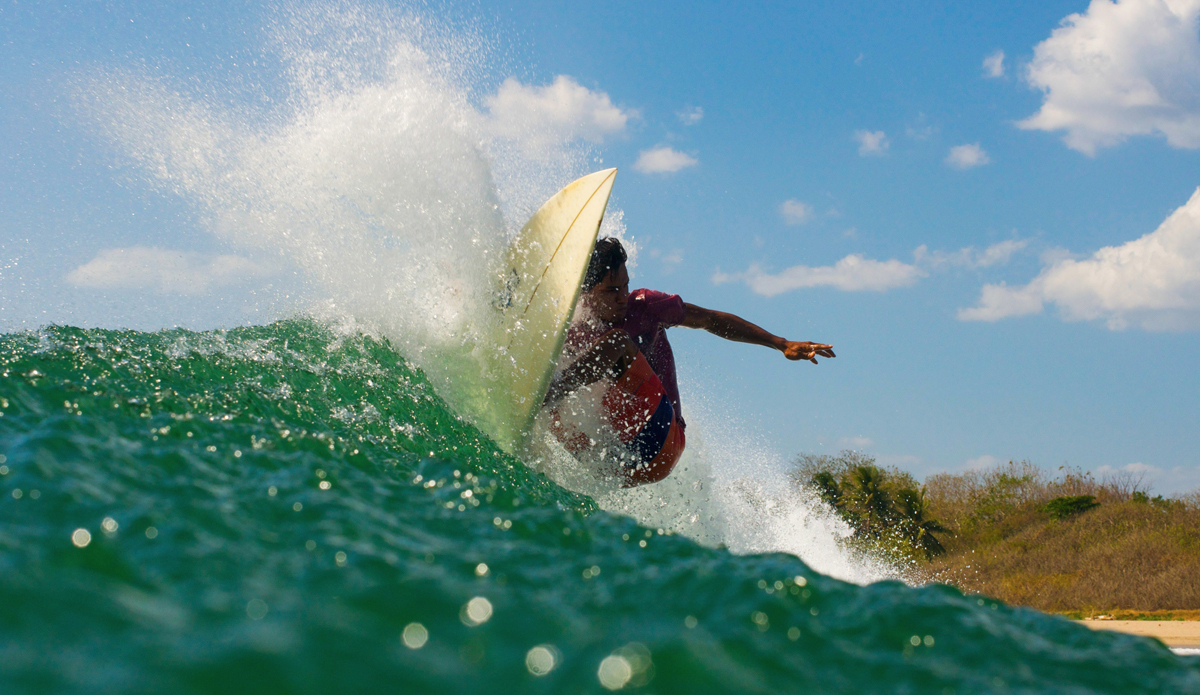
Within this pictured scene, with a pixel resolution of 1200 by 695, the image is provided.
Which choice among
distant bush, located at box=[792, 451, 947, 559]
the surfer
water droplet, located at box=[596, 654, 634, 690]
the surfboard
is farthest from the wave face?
distant bush, located at box=[792, 451, 947, 559]

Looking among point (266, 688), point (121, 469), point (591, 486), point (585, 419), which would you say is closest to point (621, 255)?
point (585, 419)

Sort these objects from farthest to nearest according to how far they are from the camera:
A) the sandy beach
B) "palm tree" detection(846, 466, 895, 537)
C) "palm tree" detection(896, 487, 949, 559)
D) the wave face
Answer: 1. "palm tree" detection(846, 466, 895, 537)
2. "palm tree" detection(896, 487, 949, 559)
3. the sandy beach
4. the wave face

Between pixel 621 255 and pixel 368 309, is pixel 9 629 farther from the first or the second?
pixel 368 309

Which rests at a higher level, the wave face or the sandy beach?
the wave face

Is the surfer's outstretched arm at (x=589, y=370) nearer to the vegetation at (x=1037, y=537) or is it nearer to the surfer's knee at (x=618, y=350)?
the surfer's knee at (x=618, y=350)

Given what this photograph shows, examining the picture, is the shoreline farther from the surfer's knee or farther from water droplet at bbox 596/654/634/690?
water droplet at bbox 596/654/634/690

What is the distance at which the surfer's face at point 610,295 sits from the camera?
4.71m

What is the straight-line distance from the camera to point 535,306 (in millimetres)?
4613

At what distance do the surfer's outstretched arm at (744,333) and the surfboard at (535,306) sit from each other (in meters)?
1.09

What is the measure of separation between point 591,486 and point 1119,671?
3242 mm

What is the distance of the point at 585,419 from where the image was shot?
4.58 metres

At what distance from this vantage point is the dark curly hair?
4684 mm

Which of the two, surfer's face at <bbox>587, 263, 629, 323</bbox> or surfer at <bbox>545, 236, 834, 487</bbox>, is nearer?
surfer at <bbox>545, 236, 834, 487</bbox>

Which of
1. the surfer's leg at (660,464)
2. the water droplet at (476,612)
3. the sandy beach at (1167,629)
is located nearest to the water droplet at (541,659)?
the water droplet at (476,612)
